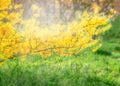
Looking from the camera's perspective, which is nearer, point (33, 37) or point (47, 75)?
point (47, 75)

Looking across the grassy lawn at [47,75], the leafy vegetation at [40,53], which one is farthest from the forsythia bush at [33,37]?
the grassy lawn at [47,75]

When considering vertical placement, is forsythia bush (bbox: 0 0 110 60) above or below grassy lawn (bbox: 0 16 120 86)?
above

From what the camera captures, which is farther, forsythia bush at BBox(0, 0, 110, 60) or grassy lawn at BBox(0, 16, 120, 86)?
forsythia bush at BBox(0, 0, 110, 60)

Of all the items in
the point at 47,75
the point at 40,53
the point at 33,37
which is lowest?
the point at 47,75

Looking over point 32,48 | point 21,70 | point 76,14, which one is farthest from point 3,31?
point 76,14

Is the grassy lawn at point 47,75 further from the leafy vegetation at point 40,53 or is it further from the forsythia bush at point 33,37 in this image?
the forsythia bush at point 33,37

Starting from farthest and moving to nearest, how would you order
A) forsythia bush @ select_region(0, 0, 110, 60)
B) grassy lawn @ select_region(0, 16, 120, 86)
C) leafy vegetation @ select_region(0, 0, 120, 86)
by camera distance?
1. forsythia bush @ select_region(0, 0, 110, 60)
2. leafy vegetation @ select_region(0, 0, 120, 86)
3. grassy lawn @ select_region(0, 16, 120, 86)

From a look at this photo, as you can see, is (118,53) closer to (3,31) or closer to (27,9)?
(27,9)

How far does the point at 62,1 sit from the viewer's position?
49.6ft

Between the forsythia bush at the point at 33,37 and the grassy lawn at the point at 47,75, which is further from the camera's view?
the forsythia bush at the point at 33,37

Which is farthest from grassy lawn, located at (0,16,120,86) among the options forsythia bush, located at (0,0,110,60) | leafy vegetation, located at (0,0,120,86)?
forsythia bush, located at (0,0,110,60)

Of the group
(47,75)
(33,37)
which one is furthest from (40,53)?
(47,75)

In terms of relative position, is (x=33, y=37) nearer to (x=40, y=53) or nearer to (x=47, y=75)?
(x=40, y=53)

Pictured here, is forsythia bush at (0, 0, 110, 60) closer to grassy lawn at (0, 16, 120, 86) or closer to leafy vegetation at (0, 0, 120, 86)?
leafy vegetation at (0, 0, 120, 86)
